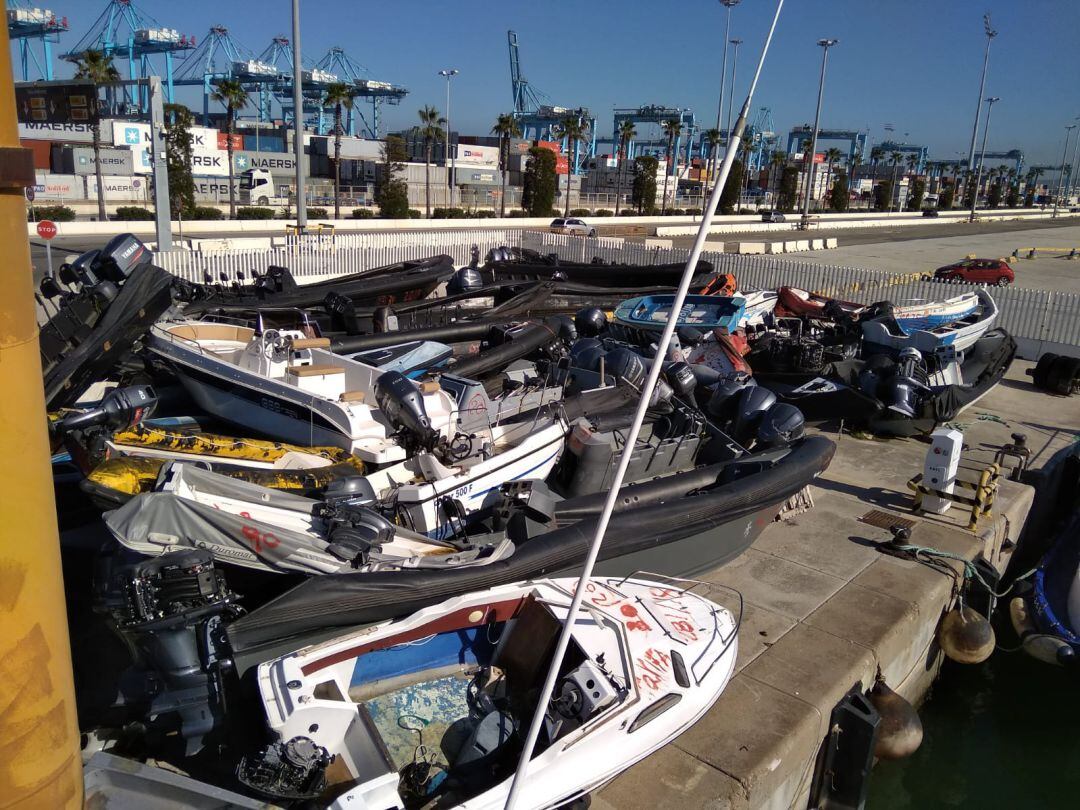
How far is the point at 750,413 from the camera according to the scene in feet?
32.6

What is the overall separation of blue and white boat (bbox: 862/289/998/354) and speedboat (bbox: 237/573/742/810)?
924 cm

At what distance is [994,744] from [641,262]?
61.3 ft

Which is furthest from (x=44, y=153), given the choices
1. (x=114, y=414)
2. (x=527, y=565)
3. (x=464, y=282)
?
(x=527, y=565)

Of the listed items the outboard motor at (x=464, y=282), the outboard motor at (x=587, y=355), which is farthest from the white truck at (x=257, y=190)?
the outboard motor at (x=587, y=355)

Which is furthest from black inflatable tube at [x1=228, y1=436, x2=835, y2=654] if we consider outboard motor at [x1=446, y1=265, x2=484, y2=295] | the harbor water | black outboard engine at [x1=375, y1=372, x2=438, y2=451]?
outboard motor at [x1=446, y1=265, x2=484, y2=295]

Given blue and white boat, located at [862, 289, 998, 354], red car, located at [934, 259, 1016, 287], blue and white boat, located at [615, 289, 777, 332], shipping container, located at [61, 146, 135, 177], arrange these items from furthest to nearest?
shipping container, located at [61, 146, 135, 177]
red car, located at [934, 259, 1016, 287]
blue and white boat, located at [615, 289, 777, 332]
blue and white boat, located at [862, 289, 998, 354]

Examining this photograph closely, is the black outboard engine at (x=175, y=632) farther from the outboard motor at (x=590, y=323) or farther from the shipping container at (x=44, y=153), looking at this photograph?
the shipping container at (x=44, y=153)

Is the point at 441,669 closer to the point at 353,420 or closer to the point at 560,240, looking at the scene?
the point at 353,420

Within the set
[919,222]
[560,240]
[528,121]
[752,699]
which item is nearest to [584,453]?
[752,699]

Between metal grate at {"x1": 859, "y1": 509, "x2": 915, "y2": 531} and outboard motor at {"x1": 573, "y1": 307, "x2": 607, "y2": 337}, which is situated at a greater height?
outboard motor at {"x1": 573, "y1": 307, "x2": 607, "y2": 337}

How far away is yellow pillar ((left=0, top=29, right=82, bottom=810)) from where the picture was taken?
84.0 inches

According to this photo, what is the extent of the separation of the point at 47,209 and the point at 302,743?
39938 mm

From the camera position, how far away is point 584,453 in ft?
27.5

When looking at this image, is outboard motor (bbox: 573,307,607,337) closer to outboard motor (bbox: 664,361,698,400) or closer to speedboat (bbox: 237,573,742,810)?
outboard motor (bbox: 664,361,698,400)
